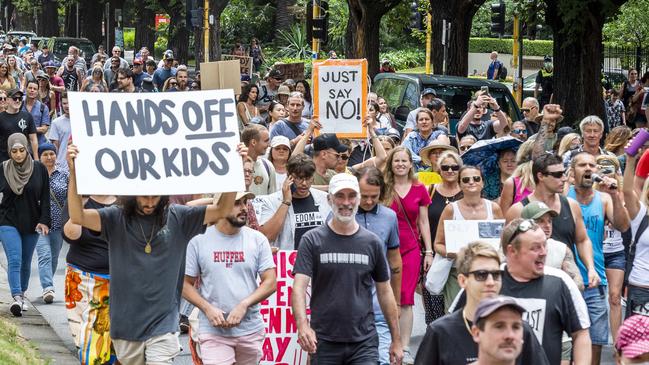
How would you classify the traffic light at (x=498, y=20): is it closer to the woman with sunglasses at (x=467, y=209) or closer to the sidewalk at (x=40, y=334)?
the sidewalk at (x=40, y=334)

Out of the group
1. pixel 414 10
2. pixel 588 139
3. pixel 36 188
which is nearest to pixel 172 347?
pixel 36 188

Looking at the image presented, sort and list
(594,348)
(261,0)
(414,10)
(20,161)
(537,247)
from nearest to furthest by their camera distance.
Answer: (537,247), (594,348), (20,161), (414,10), (261,0)

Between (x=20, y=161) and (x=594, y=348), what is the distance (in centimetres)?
544

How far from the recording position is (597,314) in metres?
8.92

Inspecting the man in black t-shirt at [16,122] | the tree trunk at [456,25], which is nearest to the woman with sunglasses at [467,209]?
the man in black t-shirt at [16,122]

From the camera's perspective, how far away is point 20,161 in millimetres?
12031

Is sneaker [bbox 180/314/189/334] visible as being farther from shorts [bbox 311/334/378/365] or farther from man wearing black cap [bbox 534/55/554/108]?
man wearing black cap [bbox 534/55/554/108]

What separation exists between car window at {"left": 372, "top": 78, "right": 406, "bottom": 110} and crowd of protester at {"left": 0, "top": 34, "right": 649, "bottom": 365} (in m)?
7.49

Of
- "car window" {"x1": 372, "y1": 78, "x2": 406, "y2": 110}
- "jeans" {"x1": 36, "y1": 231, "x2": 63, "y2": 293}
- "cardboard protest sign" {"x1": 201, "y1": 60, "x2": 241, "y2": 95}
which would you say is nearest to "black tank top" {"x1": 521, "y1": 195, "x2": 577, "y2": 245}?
"jeans" {"x1": 36, "y1": 231, "x2": 63, "y2": 293}

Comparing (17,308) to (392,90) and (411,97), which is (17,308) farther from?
(392,90)

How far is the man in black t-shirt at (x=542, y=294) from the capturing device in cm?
632

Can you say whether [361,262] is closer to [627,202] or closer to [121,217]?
[121,217]

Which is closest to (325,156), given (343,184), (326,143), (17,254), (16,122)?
(326,143)

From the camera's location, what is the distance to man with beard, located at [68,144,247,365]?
7586 millimetres
